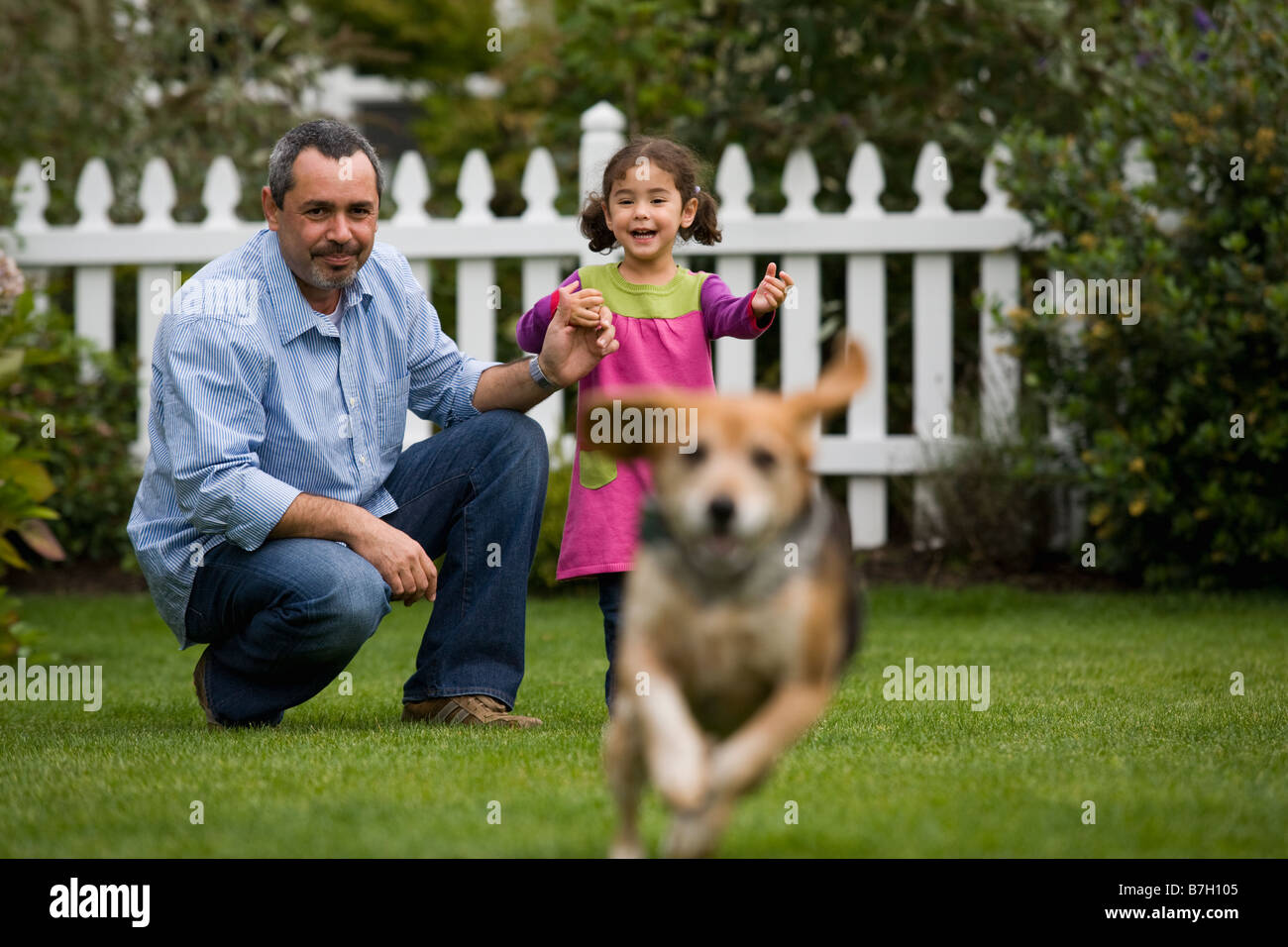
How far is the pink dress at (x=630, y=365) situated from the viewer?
380 centimetres

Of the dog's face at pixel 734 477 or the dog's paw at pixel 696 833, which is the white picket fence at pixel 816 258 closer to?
the dog's face at pixel 734 477

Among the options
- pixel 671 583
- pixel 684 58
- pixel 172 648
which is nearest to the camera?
pixel 671 583

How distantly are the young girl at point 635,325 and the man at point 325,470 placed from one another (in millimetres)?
218

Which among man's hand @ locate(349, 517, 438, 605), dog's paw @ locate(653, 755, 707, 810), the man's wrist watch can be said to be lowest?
dog's paw @ locate(653, 755, 707, 810)

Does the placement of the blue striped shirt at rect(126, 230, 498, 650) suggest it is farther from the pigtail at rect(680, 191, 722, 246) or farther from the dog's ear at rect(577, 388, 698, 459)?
the dog's ear at rect(577, 388, 698, 459)

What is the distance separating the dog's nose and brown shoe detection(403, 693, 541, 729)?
6.74 feet

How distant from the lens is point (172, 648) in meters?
5.59

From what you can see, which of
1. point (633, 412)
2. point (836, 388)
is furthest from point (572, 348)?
point (836, 388)

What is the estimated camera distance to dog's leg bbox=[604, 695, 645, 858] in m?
2.17

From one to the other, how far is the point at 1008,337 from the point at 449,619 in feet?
11.4

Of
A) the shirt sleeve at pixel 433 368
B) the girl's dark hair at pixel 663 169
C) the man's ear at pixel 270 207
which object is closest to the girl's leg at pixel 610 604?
the shirt sleeve at pixel 433 368

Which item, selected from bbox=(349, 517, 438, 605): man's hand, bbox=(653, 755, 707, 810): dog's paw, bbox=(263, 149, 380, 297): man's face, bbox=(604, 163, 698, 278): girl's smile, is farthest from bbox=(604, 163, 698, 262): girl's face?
bbox=(653, 755, 707, 810): dog's paw
